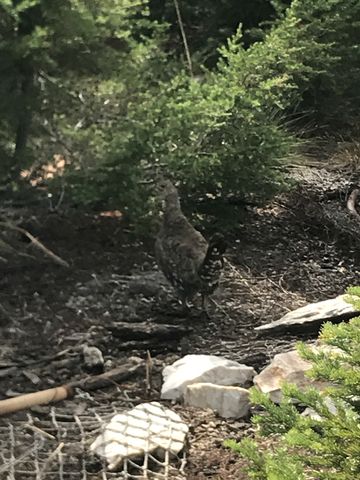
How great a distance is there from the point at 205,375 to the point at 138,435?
556 mm

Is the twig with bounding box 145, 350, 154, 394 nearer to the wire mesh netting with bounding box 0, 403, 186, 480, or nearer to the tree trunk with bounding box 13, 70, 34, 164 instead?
the wire mesh netting with bounding box 0, 403, 186, 480

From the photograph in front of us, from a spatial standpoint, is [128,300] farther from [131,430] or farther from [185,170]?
[131,430]

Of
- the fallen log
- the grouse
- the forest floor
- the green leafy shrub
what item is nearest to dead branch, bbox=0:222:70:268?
the forest floor

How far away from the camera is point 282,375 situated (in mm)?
3244

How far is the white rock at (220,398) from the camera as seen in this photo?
3213 mm

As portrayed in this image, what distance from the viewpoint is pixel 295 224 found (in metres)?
5.85

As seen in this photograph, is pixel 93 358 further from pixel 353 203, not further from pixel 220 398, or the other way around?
pixel 353 203

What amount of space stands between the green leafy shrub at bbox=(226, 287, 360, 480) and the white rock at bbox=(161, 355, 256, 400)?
1.22 meters

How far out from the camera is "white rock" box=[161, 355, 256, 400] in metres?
3.37

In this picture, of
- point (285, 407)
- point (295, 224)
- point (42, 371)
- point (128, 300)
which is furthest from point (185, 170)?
point (285, 407)

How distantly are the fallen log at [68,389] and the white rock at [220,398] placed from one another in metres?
0.41

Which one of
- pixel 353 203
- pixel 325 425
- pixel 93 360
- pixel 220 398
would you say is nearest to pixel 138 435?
pixel 220 398

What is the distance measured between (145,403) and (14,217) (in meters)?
2.28

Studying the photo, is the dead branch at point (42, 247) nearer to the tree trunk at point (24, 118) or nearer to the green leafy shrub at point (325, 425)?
the tree trunk at point (24, 118)
